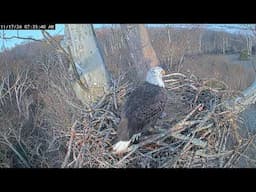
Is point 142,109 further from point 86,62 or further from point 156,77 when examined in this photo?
point 86,62

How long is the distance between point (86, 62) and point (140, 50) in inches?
17.0

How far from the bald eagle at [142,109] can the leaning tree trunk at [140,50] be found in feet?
0.22

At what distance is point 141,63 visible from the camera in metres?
3.10

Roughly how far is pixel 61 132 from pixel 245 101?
1.12 meters

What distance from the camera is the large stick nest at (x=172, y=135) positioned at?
2924 millimetres

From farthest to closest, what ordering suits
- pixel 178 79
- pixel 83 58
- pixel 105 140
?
pixel 83 58 → pixel 178 79 → pixel 105 140

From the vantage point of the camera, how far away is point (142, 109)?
2.95m

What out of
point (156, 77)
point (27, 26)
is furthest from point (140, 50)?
point (27, 26)

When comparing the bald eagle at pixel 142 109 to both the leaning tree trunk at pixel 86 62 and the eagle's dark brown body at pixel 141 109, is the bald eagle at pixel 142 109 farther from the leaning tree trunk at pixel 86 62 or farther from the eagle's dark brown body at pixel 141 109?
the leaning tree trunk at pixel 86 62

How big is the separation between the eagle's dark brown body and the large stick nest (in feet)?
0.14

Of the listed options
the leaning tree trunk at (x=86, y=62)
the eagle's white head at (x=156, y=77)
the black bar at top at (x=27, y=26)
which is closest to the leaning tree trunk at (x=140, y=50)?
the eagle's white head at (x=156, y=77)

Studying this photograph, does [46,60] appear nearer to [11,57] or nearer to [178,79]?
[11,57]
